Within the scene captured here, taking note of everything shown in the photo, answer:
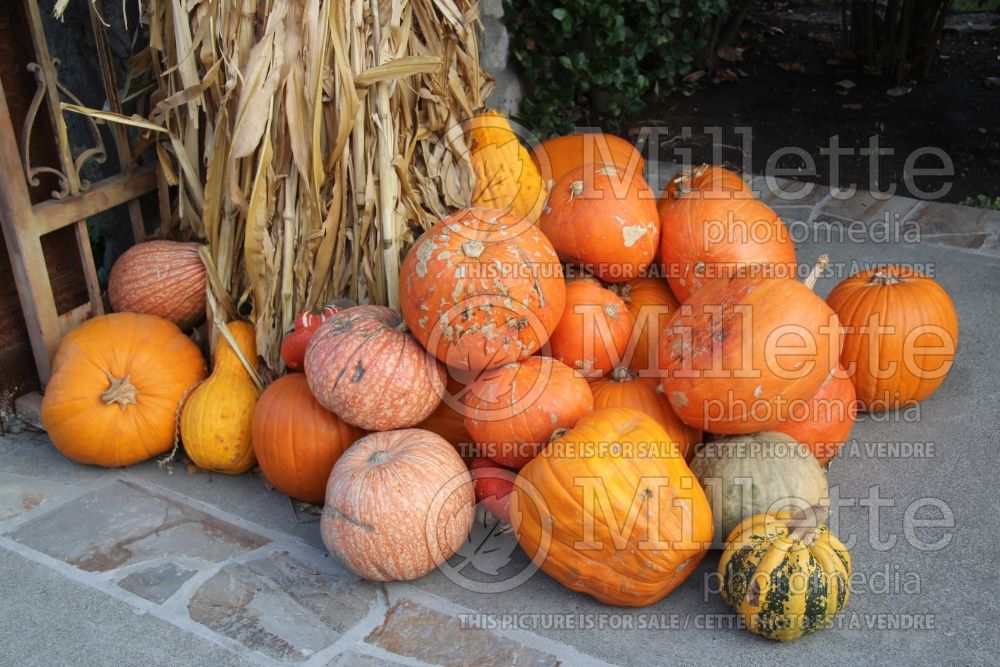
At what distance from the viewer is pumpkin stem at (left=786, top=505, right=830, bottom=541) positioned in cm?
243

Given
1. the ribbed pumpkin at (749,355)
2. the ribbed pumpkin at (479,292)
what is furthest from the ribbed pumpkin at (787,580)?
the ribbed pumpkin at (479,292)

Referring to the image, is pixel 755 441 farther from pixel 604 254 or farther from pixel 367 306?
pixel 367 306

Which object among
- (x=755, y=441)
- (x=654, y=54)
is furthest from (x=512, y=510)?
(x=654, y=54)

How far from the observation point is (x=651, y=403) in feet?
9.63

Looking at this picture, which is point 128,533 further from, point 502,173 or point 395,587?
point 502,173

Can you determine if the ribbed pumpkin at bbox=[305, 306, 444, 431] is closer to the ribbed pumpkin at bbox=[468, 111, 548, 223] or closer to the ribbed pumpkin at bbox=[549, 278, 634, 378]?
the ribbed pumpkin at bbox=[549, 278, 634, 378]

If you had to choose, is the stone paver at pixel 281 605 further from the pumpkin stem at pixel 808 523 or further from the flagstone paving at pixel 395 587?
the pumpkin stem at pixel 808 523

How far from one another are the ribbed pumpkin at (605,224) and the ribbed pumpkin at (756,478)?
807mm

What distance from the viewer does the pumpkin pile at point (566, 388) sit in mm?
2484

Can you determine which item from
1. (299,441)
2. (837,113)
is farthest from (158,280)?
(837,113)

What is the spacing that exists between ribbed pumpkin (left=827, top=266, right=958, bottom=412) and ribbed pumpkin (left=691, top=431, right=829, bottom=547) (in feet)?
2.27

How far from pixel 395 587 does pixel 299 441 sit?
1.84ft

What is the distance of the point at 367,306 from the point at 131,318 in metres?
0.92

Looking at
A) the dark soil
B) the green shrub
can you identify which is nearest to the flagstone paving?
the dark soil
